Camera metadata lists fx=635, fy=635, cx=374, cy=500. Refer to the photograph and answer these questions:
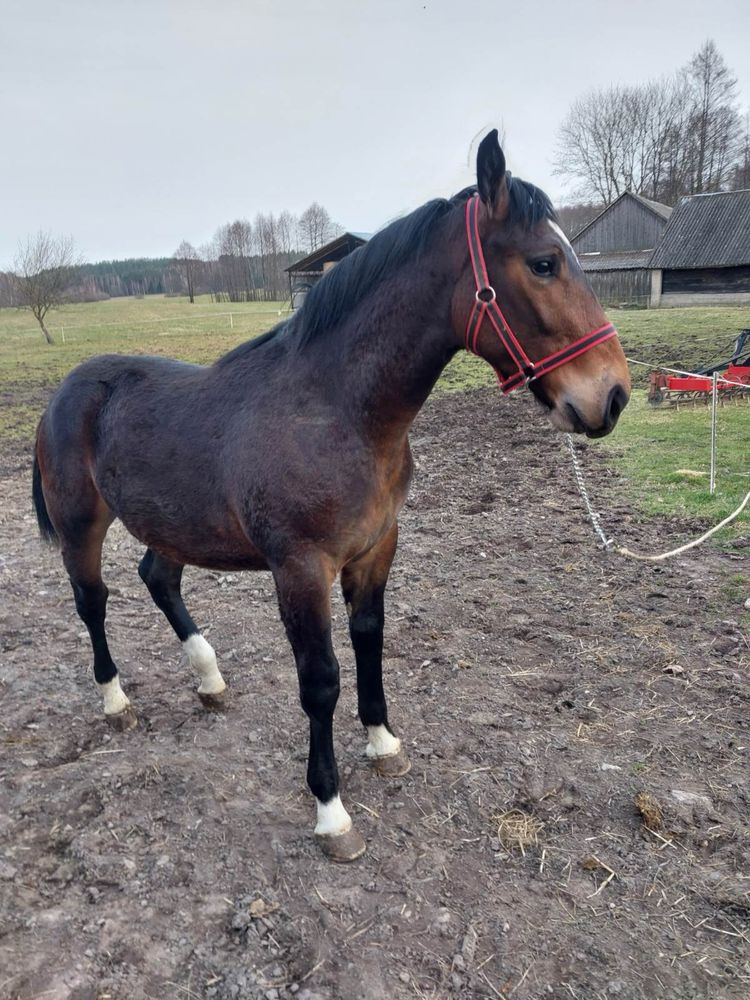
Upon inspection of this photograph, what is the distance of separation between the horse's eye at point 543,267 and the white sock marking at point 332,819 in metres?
2.12

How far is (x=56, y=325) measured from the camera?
41438 mm

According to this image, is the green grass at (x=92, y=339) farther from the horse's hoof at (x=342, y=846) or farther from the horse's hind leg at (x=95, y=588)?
the horse's hoof at (x=342, y=846)

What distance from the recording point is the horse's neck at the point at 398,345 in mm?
2180

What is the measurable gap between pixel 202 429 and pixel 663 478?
18.4ft

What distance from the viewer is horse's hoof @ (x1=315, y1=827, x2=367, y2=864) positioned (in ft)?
8.09

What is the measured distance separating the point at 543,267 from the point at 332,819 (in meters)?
2.19

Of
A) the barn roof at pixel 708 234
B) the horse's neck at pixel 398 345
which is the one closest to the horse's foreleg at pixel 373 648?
the horse's neck at pixel 398 345

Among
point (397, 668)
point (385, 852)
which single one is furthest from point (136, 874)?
point (397, 668)

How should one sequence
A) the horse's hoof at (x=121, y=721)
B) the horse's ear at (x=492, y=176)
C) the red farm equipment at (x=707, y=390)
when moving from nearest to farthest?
1. the horse's ear at (x=492, y=176)
2. the horse's hoof at (x=121, y=721)
3. the red farm equipment at (x=707, y=390)

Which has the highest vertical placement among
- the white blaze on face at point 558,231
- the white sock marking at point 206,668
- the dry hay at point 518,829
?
the white blaze on face at point 558,231

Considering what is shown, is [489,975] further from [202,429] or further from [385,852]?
[202,429]

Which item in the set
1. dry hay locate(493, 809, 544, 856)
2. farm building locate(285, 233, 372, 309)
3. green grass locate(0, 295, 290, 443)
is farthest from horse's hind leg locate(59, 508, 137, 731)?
farm building locate(285, 233, 372, 309)

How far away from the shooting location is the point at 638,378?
42.0 ft

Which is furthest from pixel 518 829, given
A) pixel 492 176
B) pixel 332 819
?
pixel 492 176
